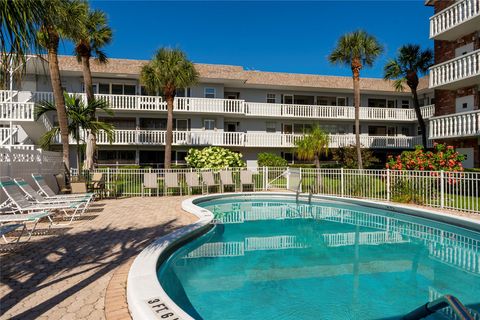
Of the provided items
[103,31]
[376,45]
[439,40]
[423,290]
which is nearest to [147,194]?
[103,31]

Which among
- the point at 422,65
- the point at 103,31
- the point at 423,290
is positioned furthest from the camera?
the point at 422,65

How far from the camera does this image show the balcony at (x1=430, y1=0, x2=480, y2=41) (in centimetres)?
1728

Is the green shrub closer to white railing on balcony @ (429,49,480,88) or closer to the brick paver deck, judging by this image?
white railing on balcony @ (429,49,480,88)

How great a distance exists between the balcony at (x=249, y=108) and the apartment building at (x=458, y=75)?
7.85 m

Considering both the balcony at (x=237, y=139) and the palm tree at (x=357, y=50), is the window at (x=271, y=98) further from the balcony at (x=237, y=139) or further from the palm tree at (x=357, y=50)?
the palm tree at (x=357, y=50)

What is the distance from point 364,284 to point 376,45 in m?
20.4

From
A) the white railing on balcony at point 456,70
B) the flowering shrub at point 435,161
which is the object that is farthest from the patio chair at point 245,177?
the white railing on balcony at point 456,70

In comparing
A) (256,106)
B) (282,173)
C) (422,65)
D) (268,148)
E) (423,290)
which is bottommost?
(423,290)

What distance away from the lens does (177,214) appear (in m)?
10.6

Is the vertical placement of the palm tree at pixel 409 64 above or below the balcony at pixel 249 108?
above

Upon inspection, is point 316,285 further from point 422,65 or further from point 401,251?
point 422,65

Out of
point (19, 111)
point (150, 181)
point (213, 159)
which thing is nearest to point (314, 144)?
point (213, 159)

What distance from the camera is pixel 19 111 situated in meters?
18.7

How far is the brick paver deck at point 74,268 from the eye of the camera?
359 centimetres
